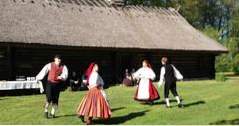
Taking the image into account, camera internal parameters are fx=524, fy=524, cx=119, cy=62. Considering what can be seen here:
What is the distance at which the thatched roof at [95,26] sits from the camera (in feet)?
89.3

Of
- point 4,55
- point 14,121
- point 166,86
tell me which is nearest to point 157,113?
point 166,86

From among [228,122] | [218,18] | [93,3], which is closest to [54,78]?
[228,122]

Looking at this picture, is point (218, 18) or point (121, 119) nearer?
point (121, 119)

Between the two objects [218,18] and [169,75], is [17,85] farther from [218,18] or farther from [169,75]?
[218,18]

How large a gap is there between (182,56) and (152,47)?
5.62 meters

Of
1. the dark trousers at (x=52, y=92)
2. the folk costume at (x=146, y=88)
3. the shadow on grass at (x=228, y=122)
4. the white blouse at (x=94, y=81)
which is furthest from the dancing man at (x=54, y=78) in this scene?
the shadow on grass at (x=228, y=122)

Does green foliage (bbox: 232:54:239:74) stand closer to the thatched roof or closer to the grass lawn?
the thatched roof

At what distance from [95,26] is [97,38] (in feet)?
5.83

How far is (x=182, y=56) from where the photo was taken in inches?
1476

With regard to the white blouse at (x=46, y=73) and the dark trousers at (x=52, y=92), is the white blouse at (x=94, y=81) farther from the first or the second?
the dark trousers at (x=52, y=92)

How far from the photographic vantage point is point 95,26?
3161cm

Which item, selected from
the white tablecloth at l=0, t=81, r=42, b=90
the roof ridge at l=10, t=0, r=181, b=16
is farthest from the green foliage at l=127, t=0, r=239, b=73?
the white tablecloth at l=0, t=81, r=42, b=90

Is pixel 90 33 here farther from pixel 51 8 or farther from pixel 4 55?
pixel 4 55

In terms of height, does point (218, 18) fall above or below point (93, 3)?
above
